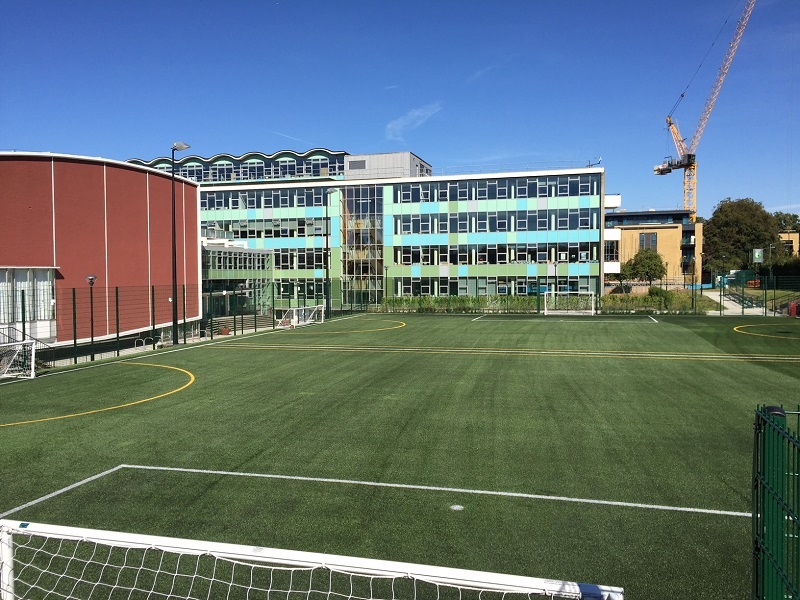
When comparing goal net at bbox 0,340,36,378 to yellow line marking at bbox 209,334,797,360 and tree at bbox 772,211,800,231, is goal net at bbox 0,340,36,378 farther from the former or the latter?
tree at bbox 772,211,800,231

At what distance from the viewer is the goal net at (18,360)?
60.0 feet

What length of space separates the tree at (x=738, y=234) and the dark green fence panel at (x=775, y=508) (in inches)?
3923

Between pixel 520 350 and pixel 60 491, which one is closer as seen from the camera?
pixel 60 491

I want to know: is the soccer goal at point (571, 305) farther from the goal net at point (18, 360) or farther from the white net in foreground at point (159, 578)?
the white net in foreground at point (159, 578)


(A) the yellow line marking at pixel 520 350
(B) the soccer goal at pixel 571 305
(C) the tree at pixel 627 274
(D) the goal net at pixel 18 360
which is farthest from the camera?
(C) the tree at pixel 627 274

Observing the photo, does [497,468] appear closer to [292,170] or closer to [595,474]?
[595,474]

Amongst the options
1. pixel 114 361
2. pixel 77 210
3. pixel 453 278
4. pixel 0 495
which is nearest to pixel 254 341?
pixel 114 361

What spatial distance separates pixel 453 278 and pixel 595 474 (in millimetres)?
53596

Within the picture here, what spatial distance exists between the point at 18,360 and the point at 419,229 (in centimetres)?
4724

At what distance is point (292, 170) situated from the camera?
250ft

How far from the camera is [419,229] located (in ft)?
207

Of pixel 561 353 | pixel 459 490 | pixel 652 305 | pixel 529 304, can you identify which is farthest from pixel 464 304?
pixel 459 490

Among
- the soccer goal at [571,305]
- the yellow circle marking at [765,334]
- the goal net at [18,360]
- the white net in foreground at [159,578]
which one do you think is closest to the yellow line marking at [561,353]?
the yellow circle marking at [765,334]

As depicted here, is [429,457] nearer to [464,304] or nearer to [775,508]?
[775,508]
